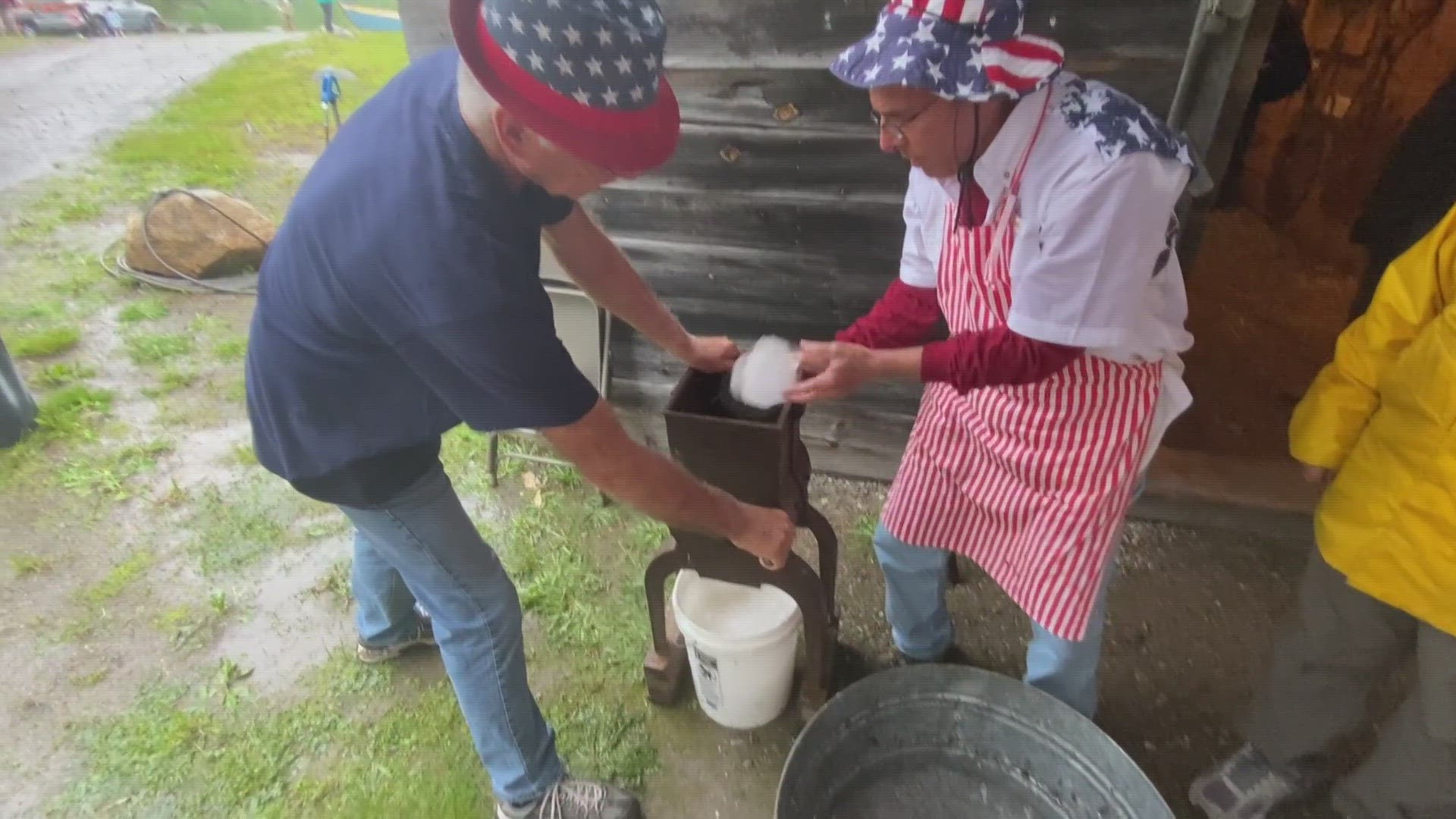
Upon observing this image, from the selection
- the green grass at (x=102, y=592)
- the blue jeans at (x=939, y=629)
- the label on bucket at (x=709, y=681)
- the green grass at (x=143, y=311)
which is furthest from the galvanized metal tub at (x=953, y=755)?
the green grass at (x=143, y=311)

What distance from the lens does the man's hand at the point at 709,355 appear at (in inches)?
75.4

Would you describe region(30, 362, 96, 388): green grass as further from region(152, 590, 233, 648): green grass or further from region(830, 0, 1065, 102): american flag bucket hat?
region(830, 0, 1065, 102): american flag bucket hat

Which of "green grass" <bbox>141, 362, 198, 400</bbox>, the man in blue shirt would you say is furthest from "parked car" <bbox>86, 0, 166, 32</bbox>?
the man in blue shirt

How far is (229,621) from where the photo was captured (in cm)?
280

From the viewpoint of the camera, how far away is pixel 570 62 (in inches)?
43.8

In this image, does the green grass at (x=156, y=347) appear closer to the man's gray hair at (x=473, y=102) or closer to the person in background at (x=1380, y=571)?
the man's gray hair at (x=473, y=102)

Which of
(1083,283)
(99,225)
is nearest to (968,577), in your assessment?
(1083,283)

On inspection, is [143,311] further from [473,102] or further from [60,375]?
[473,102]

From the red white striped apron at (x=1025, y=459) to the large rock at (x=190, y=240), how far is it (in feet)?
14.1

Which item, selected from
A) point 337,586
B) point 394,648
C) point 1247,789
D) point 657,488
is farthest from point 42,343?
point 1247,789

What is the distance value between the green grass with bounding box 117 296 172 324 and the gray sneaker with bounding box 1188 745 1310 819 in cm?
502

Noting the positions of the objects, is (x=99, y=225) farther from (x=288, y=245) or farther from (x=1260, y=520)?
(x=1260, y=520)

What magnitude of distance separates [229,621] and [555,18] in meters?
2.54

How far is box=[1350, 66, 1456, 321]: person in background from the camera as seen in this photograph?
8.86 feet
